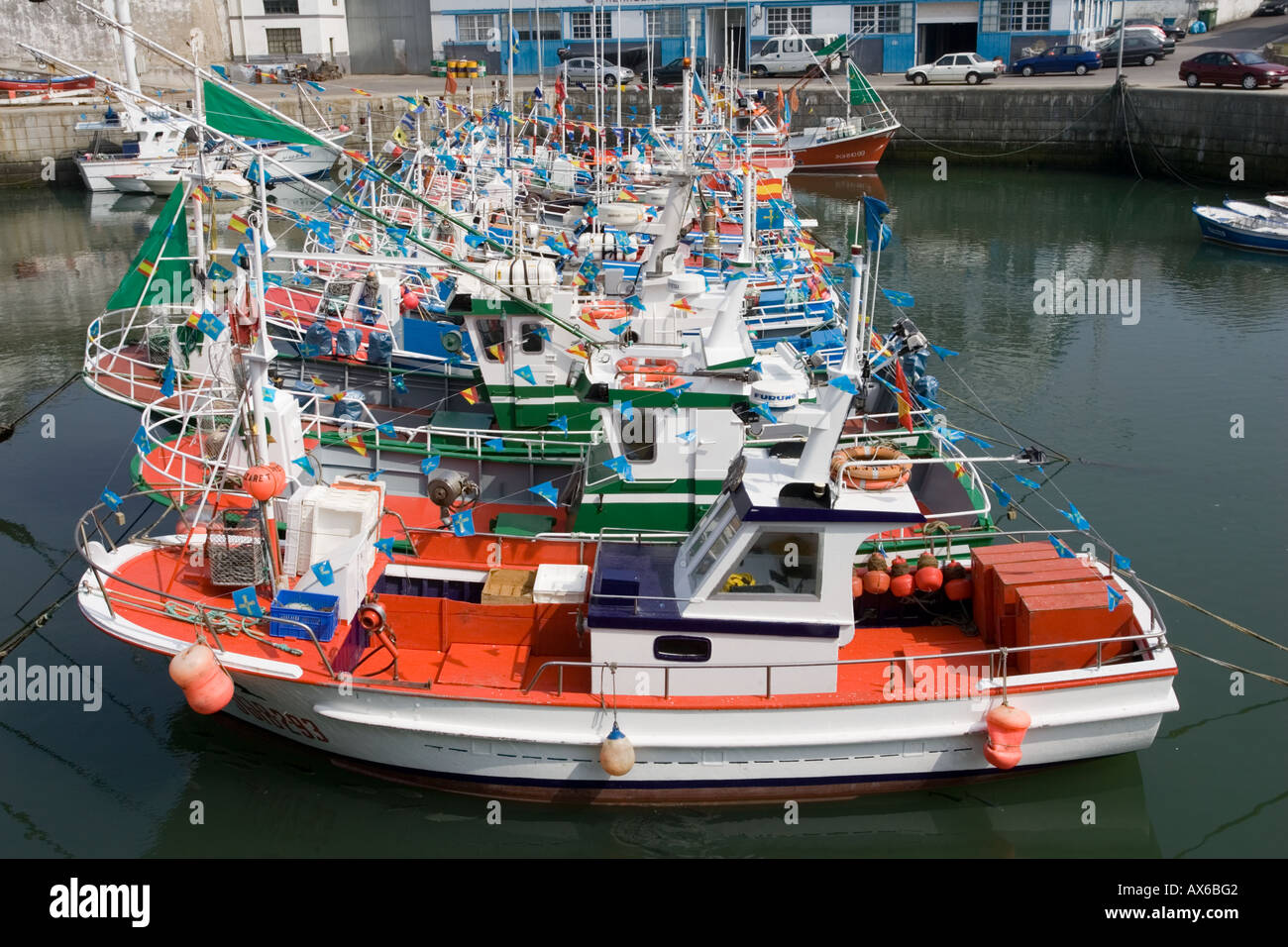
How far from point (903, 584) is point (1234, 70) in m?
34.3

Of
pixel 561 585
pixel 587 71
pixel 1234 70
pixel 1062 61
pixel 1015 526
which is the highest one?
pixel 587 71

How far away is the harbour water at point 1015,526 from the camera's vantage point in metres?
10.4

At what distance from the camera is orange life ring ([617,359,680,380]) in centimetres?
1298

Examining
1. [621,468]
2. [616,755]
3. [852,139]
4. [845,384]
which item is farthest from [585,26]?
[616,755]

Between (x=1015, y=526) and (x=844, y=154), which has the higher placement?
(x=844, y=154)

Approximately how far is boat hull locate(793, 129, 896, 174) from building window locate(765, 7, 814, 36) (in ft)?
32.1

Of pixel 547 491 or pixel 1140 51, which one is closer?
pixel 547 491

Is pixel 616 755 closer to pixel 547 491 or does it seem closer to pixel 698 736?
pixel 698 736

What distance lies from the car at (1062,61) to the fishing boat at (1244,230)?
17.1 metres

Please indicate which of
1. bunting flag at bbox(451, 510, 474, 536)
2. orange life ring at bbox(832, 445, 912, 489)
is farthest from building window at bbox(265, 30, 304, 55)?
orange life ring at bbox(832, 445, 912, 489)

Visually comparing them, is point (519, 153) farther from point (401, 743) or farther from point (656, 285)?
point (401, 743)

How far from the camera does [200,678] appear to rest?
9273 mm

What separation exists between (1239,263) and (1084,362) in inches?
390
